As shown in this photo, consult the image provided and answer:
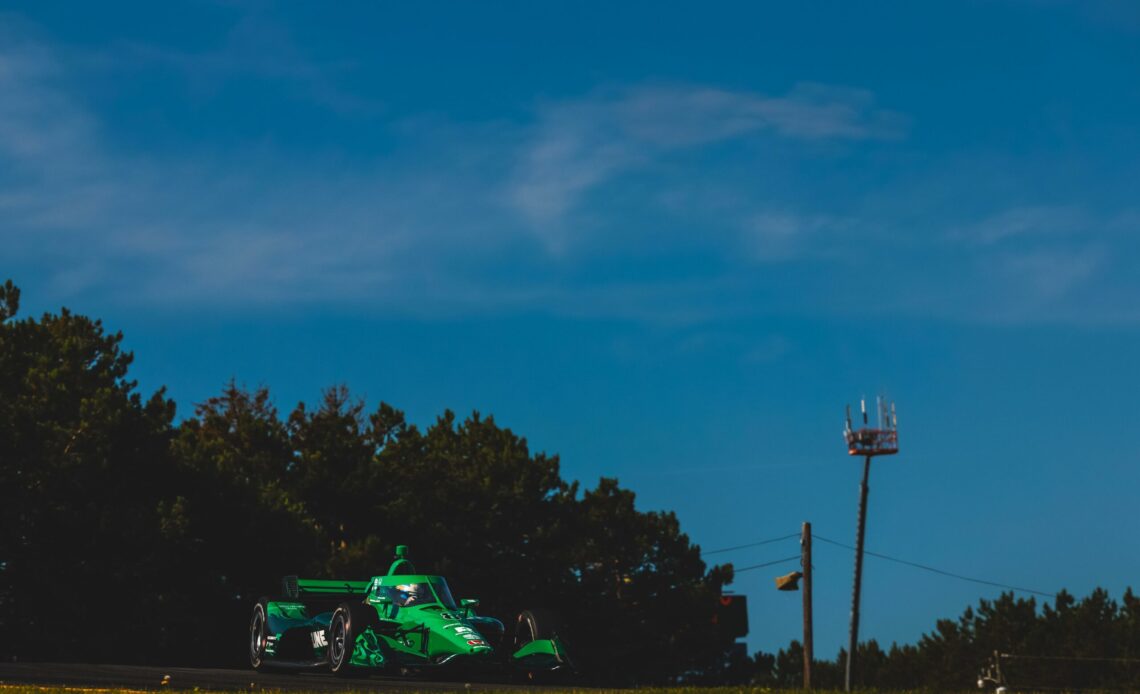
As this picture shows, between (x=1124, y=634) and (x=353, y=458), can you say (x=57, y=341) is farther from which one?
(x=1124, y=634)

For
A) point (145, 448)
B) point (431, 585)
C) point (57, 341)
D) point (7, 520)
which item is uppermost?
point (57, 341)

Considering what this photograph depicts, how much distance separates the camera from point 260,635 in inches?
1112

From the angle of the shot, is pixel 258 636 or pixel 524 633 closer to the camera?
pixel 524 633

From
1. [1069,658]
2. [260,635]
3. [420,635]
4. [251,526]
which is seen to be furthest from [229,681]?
[1069,658]

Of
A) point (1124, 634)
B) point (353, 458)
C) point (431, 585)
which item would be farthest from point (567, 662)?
point (1124, 634)

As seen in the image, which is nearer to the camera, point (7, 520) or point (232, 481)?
point (7, 520)

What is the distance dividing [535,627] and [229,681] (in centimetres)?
562

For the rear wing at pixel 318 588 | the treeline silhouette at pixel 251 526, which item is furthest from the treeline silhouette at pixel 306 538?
the rear wing at pixel 318 588

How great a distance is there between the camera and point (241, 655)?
58.0m

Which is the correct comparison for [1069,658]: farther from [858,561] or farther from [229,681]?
[229,681]

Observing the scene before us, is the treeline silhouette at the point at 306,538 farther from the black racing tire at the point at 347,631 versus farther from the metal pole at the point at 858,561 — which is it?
the black racing tire at the point at 347,631

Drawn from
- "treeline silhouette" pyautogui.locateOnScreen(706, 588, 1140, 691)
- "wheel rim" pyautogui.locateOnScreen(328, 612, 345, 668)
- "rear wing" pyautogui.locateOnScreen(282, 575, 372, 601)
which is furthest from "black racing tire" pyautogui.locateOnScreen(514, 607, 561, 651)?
"treeline silhouette" pyautogui.locateOnScreen(706, 588, 1140, 691)

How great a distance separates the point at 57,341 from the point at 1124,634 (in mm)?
57402

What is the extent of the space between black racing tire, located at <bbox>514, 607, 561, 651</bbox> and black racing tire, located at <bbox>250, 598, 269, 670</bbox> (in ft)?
18.1
